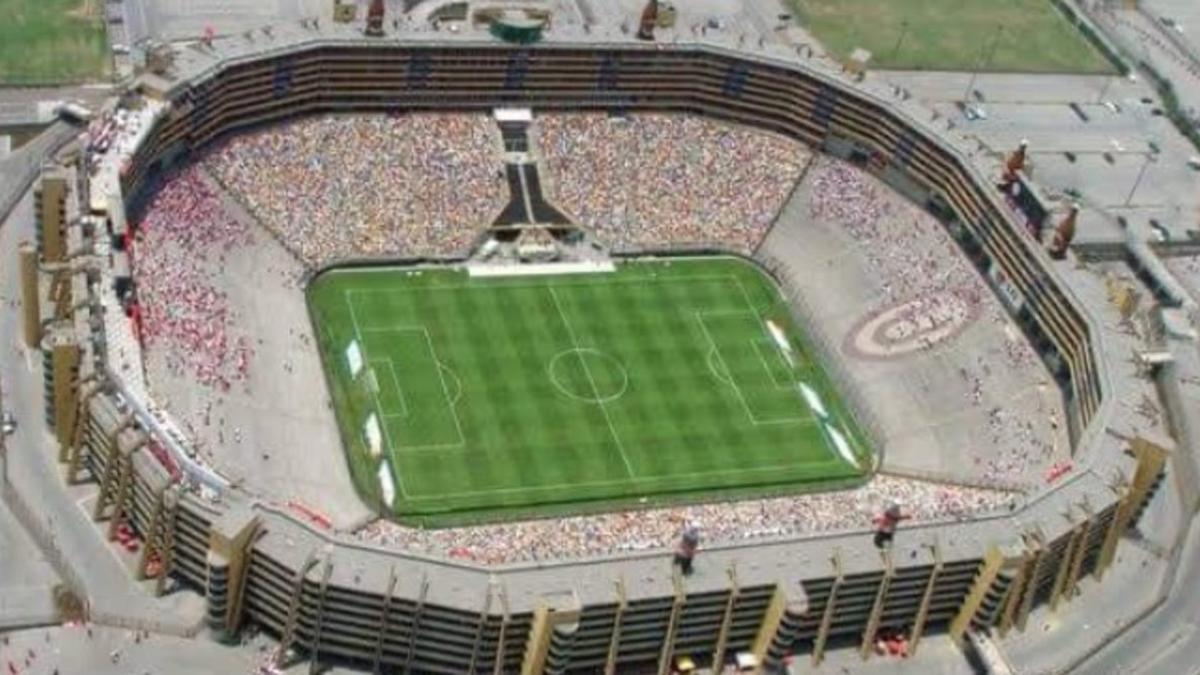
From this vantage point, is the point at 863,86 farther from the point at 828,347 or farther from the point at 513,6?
the point at 513,6

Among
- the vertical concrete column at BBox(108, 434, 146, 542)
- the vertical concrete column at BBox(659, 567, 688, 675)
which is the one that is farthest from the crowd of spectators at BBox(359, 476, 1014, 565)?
the vertical concrete column at BBox(108, 434, 146, 542)

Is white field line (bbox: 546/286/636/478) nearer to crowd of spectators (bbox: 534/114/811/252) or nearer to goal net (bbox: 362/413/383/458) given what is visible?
crowd of spectators (bbox: 534/114/811/252)

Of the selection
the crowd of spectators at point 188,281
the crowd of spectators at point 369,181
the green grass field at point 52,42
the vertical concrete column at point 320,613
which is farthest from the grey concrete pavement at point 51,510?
the green grass field at point 52,42

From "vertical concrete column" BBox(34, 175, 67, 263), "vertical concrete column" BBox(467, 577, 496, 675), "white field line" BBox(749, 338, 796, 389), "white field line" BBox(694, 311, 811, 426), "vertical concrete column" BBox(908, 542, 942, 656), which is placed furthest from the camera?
"white field line" BBox(749, 338, 796, 389)

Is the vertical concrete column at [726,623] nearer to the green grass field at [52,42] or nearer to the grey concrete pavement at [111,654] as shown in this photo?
the grey concrete pavement at [111,654]

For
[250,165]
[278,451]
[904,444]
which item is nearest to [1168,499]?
[904,444]
